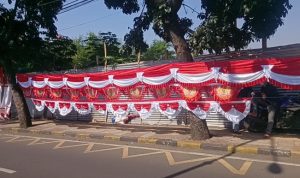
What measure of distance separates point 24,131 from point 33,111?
4.54 m

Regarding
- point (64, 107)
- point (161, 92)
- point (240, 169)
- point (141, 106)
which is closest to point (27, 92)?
point (64, 107)

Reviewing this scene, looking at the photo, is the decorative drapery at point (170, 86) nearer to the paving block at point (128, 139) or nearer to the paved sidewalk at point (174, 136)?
the paved sidewalk at point (174, 136)

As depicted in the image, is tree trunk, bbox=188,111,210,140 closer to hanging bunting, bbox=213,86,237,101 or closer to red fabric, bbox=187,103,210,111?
red fabric, bbox=187,103,210,111

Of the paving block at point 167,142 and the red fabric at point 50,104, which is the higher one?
the red fabric at point 50,104

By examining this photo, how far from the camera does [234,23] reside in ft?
40.8

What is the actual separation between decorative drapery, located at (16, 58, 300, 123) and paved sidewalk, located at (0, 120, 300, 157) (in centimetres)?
69

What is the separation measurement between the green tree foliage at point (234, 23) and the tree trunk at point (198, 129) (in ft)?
7.78

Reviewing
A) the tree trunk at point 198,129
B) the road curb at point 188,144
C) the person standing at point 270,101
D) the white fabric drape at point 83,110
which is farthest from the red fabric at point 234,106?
the white fabric drape at point 83,110

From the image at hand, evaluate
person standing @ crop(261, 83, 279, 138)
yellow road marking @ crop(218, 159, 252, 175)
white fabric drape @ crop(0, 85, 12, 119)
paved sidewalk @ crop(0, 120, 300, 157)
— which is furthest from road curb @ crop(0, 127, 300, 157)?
white fabric drape @ crop(0, 85, 12, 119)

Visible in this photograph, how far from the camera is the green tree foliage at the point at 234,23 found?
1078 centimetres

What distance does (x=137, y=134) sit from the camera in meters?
13.4

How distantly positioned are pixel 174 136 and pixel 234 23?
382 centimetres

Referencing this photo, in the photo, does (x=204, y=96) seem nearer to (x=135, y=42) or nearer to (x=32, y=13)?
(x=135, y=42)

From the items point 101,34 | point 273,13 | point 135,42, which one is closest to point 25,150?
point 135,42
